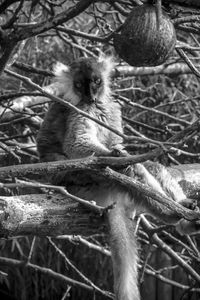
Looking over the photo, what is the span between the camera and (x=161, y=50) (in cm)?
210

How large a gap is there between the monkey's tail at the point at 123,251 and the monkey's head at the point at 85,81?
1.12 metres

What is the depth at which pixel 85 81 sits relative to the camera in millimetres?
4555

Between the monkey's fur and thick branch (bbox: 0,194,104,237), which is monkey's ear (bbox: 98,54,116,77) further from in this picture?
thick branch (bbox: 0,194,104,237)

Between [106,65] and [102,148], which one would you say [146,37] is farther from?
[106,65]

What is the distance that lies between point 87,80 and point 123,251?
163 cm

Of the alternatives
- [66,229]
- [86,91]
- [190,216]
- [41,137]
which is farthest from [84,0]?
[86,91]

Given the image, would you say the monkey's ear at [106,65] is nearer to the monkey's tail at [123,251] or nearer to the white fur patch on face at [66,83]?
the white fur patch on face at [66,83]

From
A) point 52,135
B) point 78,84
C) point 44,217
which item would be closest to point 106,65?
point 78,84

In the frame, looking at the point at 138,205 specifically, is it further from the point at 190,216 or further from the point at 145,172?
the point at 190,216

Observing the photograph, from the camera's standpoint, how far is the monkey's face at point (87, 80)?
450 cm

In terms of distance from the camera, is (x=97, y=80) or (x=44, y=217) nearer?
(x=44, y=217)

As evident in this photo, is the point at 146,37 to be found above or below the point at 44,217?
Result: above

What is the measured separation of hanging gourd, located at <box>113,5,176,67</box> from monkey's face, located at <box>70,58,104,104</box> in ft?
7.61

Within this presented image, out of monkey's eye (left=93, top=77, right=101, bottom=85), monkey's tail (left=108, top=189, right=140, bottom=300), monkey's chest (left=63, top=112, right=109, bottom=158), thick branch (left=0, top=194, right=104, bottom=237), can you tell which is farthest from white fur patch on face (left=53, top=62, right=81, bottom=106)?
thick branch (left=0, top=194, right=104, bottom=237)
